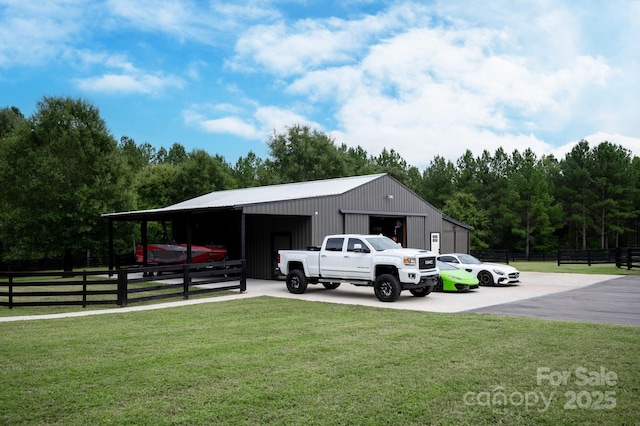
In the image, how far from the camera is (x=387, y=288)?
15359 mm

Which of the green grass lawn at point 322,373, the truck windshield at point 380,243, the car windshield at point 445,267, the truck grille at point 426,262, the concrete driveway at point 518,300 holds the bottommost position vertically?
the concrete driveway at point 518,300

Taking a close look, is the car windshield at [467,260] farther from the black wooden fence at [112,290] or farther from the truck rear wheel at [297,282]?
the black wooden fence at [112,290]

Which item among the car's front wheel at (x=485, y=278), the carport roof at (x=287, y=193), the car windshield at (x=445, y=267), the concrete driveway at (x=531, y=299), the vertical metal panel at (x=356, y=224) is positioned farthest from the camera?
the vertical metal panel at (x=356, y=224)

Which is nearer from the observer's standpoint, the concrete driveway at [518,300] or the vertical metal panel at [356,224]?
the concrete driveway at [518,300]

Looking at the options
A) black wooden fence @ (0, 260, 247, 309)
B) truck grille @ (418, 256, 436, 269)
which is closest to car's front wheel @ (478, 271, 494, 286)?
truck grille @ (418, 256, 436, 269)

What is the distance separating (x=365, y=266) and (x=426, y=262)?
6.08ft

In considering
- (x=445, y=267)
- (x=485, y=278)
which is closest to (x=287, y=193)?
(x=445, y=267)

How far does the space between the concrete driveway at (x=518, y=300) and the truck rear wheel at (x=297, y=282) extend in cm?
29

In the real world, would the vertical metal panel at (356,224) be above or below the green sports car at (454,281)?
above

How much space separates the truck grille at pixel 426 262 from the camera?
15292 mm

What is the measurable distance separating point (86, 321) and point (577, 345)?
10.0 metres

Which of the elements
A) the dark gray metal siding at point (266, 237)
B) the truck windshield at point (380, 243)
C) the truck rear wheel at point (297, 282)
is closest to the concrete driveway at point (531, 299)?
the truck rear wheel at point (297, 282)

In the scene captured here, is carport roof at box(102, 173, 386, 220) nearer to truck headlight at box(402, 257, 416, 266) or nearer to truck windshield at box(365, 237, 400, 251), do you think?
truck windshield at box(365, 237, 400, 251)

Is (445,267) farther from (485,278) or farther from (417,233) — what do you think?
(417,233)
